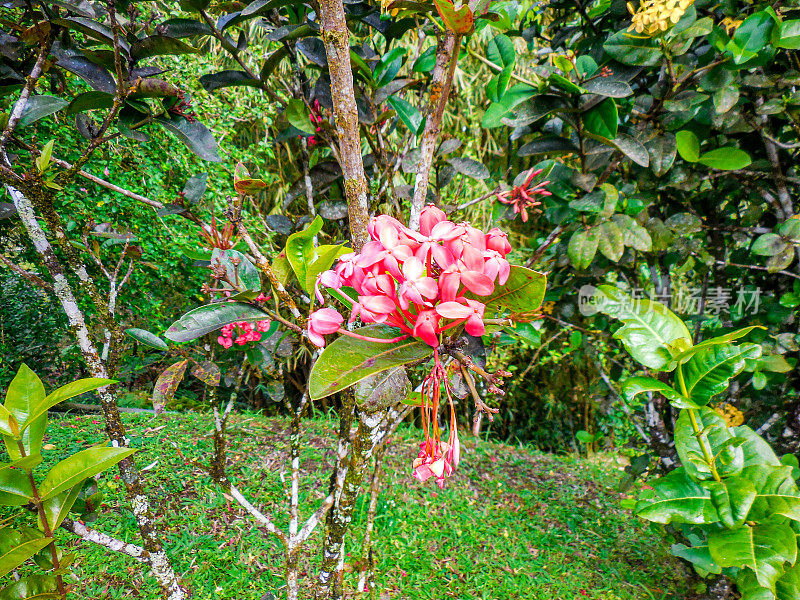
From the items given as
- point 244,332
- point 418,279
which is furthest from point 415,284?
point 244,332

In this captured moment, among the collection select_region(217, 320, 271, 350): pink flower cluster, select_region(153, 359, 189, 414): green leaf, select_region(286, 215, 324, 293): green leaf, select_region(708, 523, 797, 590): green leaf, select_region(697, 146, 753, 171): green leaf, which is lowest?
select_region(708, 523, 797, 590): green leaf

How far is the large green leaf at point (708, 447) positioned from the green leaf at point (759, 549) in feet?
0.33

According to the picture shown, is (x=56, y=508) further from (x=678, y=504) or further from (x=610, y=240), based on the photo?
(x=610, y=240)

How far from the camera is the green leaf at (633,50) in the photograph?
1000 millimetres

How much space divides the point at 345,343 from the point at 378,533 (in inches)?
66.1

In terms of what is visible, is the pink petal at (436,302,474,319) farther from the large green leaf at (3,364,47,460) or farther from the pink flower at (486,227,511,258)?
the large green leaf at (3,364,47,460)

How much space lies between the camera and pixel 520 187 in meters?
0.93

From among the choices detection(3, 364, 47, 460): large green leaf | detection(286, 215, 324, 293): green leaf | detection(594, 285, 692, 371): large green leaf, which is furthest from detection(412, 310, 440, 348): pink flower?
detection(594, 285, 692, 371): large green leaf

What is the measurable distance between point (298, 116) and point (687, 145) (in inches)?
39.1

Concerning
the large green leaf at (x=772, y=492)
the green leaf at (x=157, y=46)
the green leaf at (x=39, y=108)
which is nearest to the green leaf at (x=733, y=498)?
the large green leaf at (x=772, y=492)

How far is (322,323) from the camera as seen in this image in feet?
1.54

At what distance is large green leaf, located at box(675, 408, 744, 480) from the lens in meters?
0.82

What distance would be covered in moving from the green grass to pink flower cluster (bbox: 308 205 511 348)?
4.12 feet

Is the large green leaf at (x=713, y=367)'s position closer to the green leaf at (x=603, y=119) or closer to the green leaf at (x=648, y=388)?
the green leaf at (x=648, y=388)
